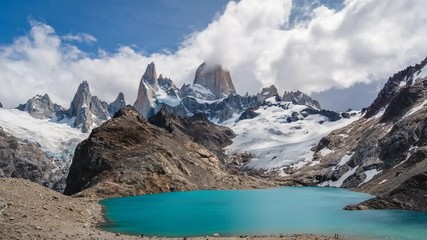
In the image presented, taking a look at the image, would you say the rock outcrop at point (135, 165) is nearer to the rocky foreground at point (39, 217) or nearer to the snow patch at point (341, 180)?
the snow patch at point (341, 180)

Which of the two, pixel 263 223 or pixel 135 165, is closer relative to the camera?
pixel 263 223

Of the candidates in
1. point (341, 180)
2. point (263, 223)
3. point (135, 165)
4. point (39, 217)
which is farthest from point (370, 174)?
point (39, 217)

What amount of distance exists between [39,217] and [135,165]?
294ft

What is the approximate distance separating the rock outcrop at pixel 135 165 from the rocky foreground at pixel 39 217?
49.9m

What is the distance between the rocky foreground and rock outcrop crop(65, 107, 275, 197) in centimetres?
4990

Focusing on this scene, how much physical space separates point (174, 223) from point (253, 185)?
398ft

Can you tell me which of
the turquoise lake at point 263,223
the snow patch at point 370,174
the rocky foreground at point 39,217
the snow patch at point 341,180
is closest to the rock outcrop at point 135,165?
the snow patch at point 341,180

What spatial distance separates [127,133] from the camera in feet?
528

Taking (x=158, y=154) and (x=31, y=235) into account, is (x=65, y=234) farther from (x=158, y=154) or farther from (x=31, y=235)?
(x=158, y=154)

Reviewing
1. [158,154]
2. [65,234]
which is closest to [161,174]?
[158,154]

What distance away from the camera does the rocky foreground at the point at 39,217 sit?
38.2 metres

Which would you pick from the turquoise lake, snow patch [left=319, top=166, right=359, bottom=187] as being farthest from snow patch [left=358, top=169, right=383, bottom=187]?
the turquoise lake

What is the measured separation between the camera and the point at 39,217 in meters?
46.5

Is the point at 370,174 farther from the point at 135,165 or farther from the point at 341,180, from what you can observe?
the point at 135,165
